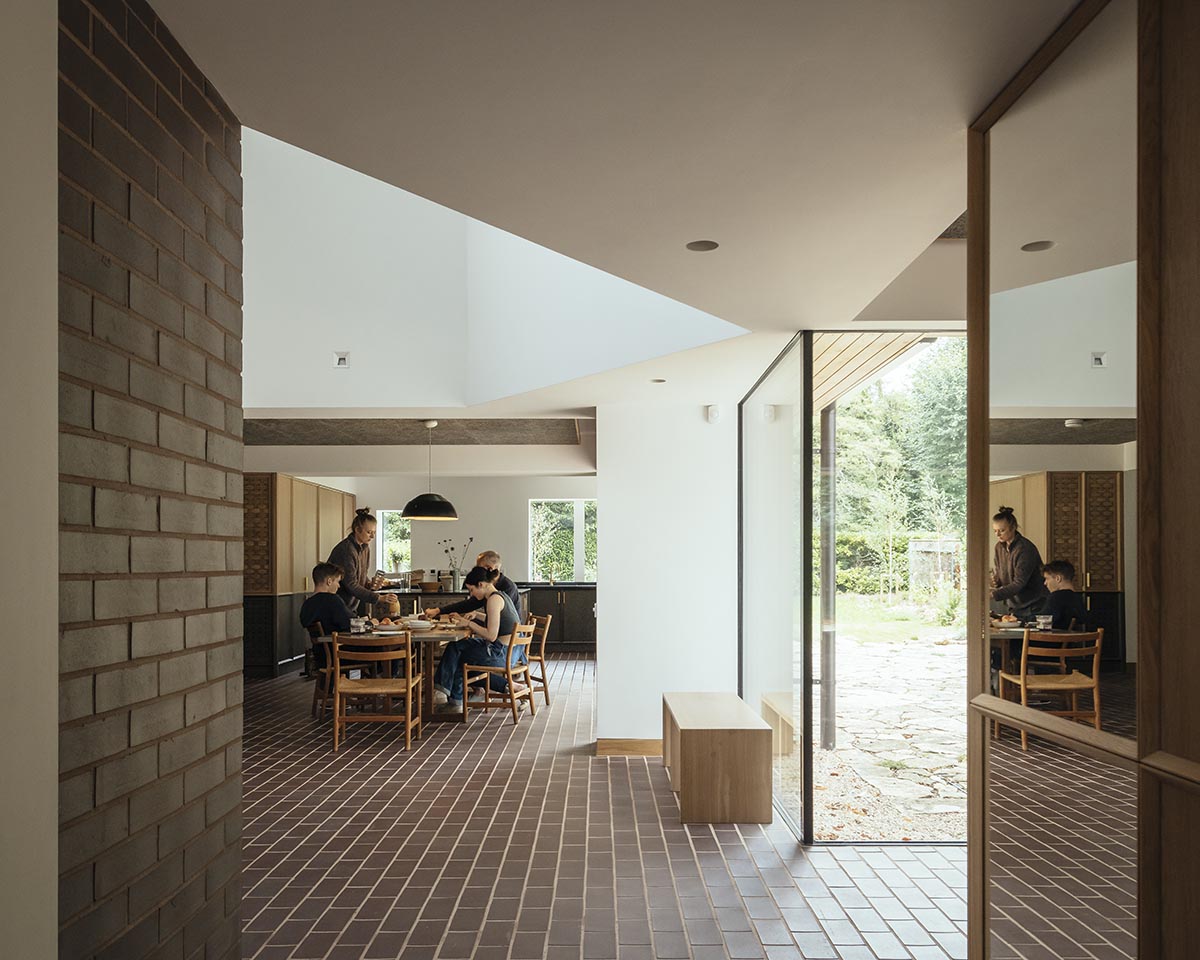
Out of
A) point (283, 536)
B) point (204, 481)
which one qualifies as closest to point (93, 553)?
point (204, 481)

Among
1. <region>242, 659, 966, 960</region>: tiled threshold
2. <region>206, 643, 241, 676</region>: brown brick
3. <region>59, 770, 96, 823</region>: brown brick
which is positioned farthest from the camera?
<region>242, 659, 966, 960</region>: tiled threshold

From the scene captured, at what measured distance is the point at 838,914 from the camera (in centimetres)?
399

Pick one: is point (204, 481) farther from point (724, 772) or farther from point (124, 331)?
point (724, 772)

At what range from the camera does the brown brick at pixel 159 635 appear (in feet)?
5.98

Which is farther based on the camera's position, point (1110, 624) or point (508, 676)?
point (508, 676)

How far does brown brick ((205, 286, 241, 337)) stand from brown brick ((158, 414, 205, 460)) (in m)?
0.28

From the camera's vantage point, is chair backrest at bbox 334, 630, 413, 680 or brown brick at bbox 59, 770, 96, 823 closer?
brown brick at bbox 59, 770, 96, 823

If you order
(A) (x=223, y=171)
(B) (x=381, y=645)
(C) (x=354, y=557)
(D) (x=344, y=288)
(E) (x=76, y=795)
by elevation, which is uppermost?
(D) (x=344, y=288)

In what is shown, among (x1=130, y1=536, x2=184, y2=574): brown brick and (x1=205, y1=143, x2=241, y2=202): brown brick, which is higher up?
(x1=205, y1=143, x2=241, y2=202): brown brick

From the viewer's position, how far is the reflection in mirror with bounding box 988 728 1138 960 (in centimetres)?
172

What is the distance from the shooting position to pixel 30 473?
4.60 feet

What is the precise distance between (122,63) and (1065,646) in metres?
2.03

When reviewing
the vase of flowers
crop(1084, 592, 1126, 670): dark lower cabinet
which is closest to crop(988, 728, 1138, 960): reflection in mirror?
crop(1084, 592, 1126, 670): dark lower cabinet

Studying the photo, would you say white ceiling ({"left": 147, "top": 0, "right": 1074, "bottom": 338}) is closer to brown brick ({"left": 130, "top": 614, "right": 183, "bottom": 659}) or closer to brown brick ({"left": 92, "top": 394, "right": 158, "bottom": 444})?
brown brick ({"left": 92, "top": 394, "right": 158, "bottom": 444})
